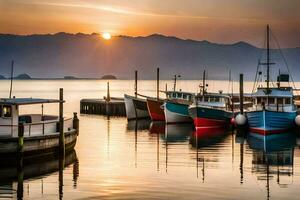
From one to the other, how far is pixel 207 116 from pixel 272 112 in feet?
25.9

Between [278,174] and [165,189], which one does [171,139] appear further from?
[165,189]

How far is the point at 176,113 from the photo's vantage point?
6034cm

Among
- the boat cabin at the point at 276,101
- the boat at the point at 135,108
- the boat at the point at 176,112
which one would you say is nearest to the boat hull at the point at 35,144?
the boat cabin at the point at 276,101

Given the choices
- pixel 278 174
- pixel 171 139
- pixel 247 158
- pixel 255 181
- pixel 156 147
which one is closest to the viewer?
pixel 255 181

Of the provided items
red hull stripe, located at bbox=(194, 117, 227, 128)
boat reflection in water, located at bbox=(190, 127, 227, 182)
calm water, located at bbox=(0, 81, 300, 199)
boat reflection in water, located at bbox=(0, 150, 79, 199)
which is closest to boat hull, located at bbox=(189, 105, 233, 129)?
red hull stripe, located at bbox=(194, 117, 227, 128)

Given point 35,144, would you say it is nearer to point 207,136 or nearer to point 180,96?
point 207,136

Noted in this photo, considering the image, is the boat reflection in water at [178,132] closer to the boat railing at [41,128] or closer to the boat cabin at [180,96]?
the boat cabin at [180,96]

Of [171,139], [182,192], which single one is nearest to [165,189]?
[182,192]

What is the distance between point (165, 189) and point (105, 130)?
30938 mm

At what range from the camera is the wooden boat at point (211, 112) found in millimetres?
53719

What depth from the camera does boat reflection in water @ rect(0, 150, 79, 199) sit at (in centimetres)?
2573

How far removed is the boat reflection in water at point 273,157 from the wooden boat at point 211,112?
17.8 feet

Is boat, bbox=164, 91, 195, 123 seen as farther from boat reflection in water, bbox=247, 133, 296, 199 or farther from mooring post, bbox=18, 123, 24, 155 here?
mooring post, bbox=18, 123, 24, 155

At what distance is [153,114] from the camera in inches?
2584
